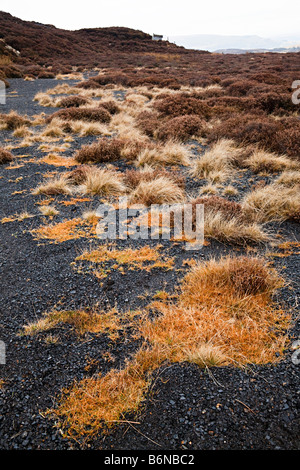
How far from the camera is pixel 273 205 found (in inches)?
212

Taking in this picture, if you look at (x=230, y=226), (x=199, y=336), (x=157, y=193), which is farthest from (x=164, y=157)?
(x=199, y=336)

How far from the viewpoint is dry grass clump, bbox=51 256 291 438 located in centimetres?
229

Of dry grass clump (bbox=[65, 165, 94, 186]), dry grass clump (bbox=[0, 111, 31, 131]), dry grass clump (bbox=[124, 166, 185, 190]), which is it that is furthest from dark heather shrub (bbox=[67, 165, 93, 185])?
dry grass clump (bbox=[0, 111, 31, 131])

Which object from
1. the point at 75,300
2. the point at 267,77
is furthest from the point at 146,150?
the point at 267,77

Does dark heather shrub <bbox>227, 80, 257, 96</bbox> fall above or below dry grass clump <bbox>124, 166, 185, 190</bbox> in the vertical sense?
above

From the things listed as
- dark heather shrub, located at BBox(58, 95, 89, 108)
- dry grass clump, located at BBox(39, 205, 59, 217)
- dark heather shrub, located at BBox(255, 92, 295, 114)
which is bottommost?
dry grass clump, located at BBox(39, 205, 59, 217)

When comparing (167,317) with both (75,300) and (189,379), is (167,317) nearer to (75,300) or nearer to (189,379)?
(189,379)

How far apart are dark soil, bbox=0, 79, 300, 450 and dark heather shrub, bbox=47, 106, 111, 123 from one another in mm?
10107

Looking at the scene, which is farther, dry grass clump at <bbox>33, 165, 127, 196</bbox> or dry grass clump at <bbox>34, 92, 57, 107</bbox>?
dry grass clump at <bbox>34, 92, 57, 107</bbox>

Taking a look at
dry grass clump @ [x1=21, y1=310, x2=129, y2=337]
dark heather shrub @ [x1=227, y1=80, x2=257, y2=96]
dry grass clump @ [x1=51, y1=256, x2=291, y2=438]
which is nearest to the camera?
dry grass clump @ [x1=51, y1=256, x2=291, y2=438]

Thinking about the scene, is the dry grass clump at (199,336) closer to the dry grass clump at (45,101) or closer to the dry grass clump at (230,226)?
the dry grass clump at (230,226)

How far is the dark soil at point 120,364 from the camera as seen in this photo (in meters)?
2.08

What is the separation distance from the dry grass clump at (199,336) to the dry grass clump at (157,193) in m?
2.44

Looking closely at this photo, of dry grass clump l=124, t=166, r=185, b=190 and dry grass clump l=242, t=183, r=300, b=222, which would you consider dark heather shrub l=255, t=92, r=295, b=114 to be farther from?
dry grass clump l=242, t=183, r=300, b=222
